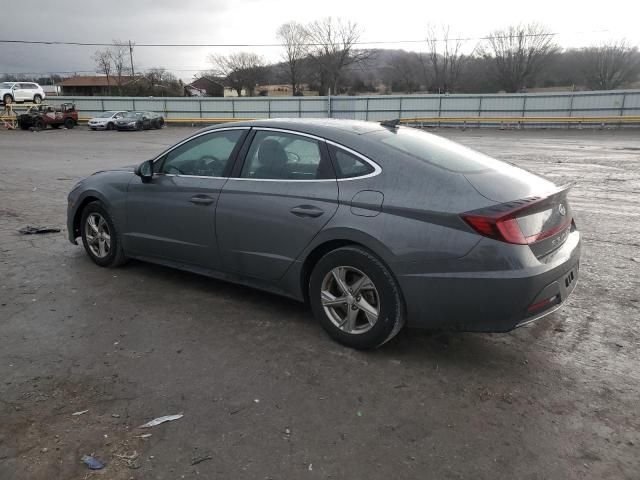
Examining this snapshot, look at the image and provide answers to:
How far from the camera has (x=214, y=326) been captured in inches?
161

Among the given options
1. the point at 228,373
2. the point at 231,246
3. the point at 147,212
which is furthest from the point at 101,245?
the point at 228,373

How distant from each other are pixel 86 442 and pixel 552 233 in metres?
3.03

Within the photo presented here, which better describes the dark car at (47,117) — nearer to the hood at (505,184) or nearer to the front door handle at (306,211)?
the front door handle at (306,211)

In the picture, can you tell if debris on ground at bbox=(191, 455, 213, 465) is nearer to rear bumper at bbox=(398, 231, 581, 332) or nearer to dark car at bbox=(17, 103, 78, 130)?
rear bumper at bbox=(398, 231, 581, 332)

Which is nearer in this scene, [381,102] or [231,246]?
[231,246]

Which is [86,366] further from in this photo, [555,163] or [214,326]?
[555,163]

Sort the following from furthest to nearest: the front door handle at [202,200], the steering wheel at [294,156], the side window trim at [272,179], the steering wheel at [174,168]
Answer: the steering wheel at [174,168], the front door handle at [202,200], the steering wheel at [294,156], the side window trim at [272,179]

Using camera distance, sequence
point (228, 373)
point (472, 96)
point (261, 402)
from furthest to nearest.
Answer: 1. point (472, 96)
2. point (228, 373)
3. point (261, 402)

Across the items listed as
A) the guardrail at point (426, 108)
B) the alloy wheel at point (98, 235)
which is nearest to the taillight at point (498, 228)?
the alloy wheel at point (98, 235)

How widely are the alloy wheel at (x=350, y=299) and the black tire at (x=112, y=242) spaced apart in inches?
103

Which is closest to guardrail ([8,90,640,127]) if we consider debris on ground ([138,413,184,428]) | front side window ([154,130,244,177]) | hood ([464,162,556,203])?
front side window ([154,130,244,177])

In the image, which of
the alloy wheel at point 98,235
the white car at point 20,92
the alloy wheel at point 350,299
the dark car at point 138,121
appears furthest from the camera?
the white car at point 20,92

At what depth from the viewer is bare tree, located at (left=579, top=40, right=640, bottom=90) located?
208 ft

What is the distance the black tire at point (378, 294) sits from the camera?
3.40 metres
